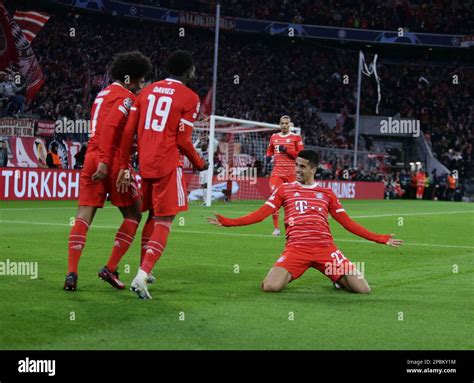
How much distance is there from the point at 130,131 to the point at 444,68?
48.9 meters

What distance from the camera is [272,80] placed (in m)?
46.1

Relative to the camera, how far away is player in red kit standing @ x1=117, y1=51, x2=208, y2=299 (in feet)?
24.6

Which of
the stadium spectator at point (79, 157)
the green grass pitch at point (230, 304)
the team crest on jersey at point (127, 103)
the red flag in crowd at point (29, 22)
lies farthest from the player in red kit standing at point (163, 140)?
the red flag in crowd at point (29, 22)

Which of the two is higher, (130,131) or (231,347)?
(130,131)

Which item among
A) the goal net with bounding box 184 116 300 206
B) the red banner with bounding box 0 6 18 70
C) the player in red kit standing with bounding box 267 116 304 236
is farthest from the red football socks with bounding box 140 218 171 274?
the red banner with bounding box 0 6 18 70

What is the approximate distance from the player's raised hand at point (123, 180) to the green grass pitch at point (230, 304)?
3.25 ft

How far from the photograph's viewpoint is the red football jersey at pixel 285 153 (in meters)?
16.0

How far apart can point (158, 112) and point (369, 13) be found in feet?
152

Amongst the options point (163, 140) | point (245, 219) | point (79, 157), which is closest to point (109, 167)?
point (163, 140)

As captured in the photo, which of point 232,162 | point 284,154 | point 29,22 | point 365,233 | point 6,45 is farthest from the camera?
point 29,22

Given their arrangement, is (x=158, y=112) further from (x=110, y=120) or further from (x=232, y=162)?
(x=232, y=162)

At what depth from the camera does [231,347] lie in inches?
211
